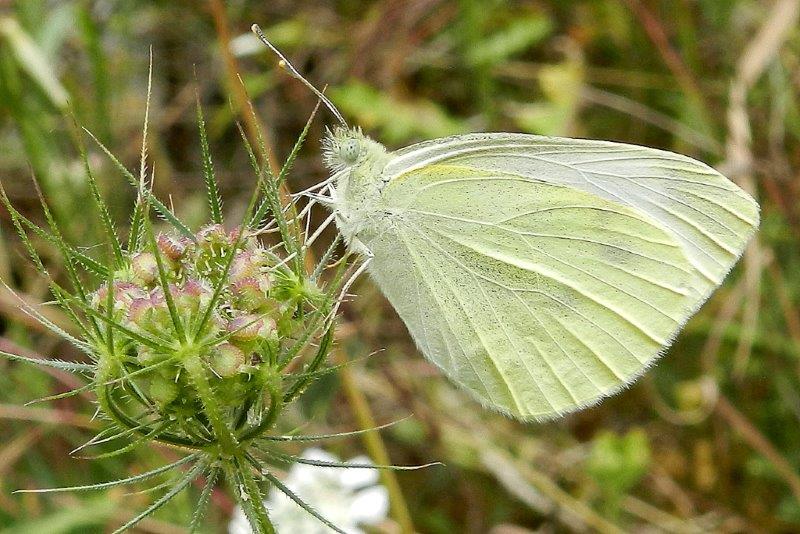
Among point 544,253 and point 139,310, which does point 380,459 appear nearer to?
point 544,253

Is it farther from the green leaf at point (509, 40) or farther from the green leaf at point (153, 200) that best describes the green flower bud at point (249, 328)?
the green leaf at point (509, 40)

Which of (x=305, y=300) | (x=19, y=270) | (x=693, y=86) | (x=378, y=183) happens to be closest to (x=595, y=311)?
(x=378, y=183)

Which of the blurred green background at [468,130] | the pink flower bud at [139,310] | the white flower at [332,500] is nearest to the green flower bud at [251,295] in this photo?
the pink flower bud at [139,310]

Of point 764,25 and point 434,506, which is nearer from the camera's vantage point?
point 434,506

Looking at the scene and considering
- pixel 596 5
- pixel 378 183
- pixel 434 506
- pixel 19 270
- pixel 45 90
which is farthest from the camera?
pixel 596 5

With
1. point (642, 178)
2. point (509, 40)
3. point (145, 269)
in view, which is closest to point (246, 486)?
point (145, 269)

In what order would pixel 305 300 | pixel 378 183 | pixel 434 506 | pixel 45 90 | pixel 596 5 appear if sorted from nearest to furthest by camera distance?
pixel 305 300, pixel 378 183, pixel 45 90, pixel 434 506, pixel 596 5

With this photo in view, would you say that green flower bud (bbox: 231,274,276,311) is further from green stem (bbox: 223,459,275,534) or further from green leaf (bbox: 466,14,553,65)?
green leaf (bbox: 466,14,553,65)

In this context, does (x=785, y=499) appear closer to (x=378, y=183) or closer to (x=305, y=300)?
(x=378, y=183)
